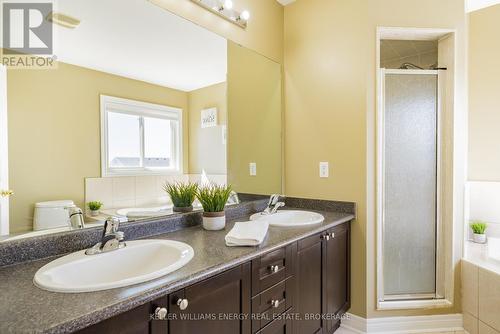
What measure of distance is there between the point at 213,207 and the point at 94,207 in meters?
0.60

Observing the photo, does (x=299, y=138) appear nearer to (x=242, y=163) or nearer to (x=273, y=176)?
(x=273, y=176)

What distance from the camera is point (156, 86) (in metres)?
1.49

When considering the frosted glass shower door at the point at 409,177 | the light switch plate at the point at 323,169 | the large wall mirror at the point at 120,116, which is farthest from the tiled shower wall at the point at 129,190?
the frosted glass shower door at the point at 409,177

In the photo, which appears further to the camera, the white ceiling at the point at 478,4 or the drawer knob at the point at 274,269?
the white ceiling at the point at 478,4

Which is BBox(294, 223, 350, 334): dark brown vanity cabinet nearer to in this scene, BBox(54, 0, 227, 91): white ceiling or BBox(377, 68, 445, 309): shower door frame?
BBox(377, 68, 445, 309): shower door frame

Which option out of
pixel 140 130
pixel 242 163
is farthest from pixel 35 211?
pixel 242 163

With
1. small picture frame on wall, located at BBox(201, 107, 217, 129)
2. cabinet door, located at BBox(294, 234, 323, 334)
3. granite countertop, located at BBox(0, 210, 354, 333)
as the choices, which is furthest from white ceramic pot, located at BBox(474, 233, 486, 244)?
small picture frame on wall, located at BBox(201, 107, 217, 129)

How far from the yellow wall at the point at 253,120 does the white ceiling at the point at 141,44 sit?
0.21 m

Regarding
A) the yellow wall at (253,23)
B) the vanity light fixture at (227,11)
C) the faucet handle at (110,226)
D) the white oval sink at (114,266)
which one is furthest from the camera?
the vanity light fixture at (227,11)

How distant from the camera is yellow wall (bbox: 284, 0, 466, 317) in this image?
1989 millimetres

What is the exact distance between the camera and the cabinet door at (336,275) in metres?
1.79

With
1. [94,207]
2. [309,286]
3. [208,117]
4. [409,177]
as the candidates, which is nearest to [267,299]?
[309,286]

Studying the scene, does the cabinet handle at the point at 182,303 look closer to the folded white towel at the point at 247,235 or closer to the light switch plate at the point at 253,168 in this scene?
the folded white towel at the point at 247,235

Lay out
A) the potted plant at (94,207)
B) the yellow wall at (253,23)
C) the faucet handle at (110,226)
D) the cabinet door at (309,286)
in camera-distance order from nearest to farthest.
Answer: the faucet handle at (110,226) → the potted plant at (94,207) → the cabinet door at (309,286) → the yellow wall at (253,23)
